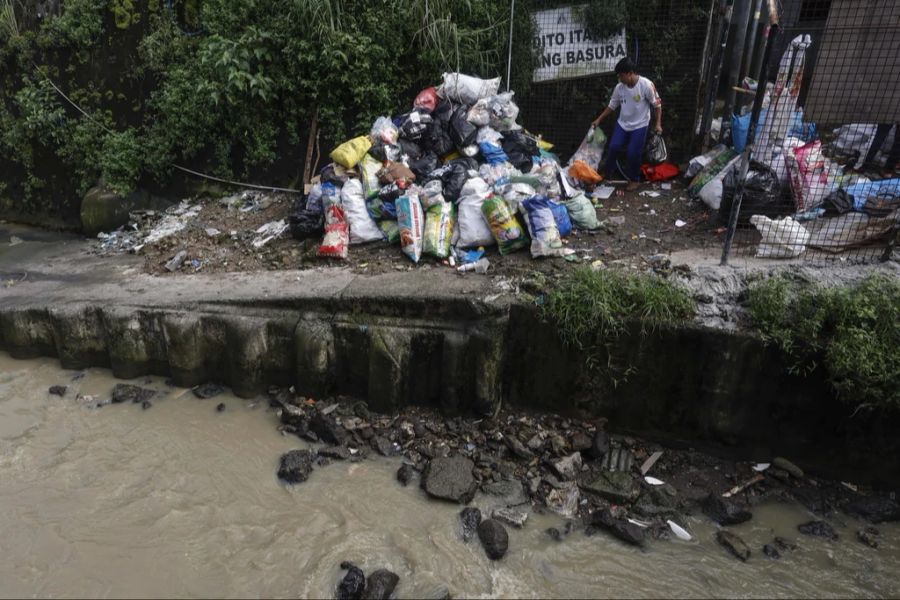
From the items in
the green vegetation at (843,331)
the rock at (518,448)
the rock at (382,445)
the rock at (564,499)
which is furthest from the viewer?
the rock at (382,445)

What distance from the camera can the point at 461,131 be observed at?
5281 mm

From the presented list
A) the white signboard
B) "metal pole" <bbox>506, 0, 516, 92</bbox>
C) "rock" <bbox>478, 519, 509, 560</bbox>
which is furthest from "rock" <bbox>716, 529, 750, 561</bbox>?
"metal pole" <bbox>506, 0, 516, 92</bbox>

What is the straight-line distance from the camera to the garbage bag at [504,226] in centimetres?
439

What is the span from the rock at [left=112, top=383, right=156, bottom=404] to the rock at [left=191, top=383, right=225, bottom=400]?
1.13 feet

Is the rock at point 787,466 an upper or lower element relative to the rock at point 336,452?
upper

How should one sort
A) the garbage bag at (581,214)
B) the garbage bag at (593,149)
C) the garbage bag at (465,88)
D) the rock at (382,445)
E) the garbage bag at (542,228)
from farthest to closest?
1. the garbage bag at (593,149)
2. the garbage bag at (465,88)
3. the garbage bag at (581,214)
4. the garbage bag at (542,228)
5. the rock at (382,445)

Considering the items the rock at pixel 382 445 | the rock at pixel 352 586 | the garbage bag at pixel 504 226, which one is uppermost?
the garbage bag at pixel 504 226

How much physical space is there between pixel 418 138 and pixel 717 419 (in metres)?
3.52

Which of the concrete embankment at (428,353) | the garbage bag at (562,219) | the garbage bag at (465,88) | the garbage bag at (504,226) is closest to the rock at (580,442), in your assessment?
the concrete embankment at (428,353)

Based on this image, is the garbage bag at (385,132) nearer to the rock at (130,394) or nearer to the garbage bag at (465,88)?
the garbage bag at (465,88)

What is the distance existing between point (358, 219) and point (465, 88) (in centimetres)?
173

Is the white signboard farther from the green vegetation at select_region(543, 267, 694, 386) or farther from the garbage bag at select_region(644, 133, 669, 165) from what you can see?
the green vegetation at select_region(543, 267, 694, 386)

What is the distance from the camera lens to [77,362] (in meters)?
4.76

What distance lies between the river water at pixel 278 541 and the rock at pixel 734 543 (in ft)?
0.13
